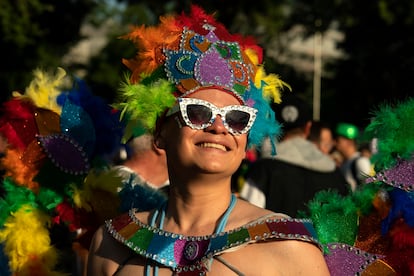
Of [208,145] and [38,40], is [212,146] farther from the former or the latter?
[38,40]

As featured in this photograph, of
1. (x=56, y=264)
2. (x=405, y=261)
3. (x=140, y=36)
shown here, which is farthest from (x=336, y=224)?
(x=56, y=264)

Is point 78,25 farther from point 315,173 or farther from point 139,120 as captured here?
point 139,120

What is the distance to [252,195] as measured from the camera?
527 cm

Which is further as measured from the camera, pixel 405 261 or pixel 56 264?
pixel 56 264

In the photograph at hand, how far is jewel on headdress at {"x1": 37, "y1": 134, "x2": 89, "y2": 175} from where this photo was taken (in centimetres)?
411

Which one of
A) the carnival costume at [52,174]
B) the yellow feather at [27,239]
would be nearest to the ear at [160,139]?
the carnival costume at [52,174]

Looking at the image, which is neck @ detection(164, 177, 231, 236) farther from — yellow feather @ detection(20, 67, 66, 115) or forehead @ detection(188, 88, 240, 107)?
yellow feather @ detection(20, 67, 66, 115)

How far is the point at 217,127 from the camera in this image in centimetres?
298

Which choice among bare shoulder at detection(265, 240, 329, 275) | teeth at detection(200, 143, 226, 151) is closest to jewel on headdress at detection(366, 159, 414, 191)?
bare shoulder at detection(265, 240, 329, 275)

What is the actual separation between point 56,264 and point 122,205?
47cm

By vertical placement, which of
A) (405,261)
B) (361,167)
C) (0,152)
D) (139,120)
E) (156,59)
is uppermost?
(156,59)

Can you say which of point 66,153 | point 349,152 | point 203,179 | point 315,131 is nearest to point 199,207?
point 203,179

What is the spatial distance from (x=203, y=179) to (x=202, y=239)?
8.5 inches

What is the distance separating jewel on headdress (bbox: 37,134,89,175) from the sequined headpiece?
715 mm
